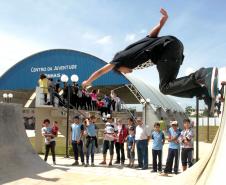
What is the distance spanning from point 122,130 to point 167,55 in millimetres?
8022

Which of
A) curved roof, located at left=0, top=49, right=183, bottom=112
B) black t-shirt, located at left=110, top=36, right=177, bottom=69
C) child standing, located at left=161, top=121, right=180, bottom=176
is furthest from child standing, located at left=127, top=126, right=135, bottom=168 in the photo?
curved roof, located at left=0, top=49, right=183, bottom=112

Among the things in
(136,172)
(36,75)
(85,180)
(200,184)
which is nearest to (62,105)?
(136,172)

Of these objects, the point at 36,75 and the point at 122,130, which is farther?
the point at 36,75

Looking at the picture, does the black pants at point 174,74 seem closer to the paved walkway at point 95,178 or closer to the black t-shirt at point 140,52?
the black t-shirt at point 140,52

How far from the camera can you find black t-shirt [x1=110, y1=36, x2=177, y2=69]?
4297 millimetres

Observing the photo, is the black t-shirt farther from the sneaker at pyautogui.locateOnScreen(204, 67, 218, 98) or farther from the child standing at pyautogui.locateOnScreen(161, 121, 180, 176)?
the child standing at pyautogui.locateOnScreen(161, 121, 180, 176)

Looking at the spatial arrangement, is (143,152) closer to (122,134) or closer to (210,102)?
(122,134)

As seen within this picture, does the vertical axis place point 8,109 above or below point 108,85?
below

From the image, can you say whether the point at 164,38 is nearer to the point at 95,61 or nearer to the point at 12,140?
the point at 12,140

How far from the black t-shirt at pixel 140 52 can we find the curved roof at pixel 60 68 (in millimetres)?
26497

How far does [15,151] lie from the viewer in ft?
30.1

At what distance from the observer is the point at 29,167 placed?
898 centimetres

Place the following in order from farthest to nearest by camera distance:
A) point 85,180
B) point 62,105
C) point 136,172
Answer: point 62,105, point 136,172, point 85,180

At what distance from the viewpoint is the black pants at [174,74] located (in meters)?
4.39
